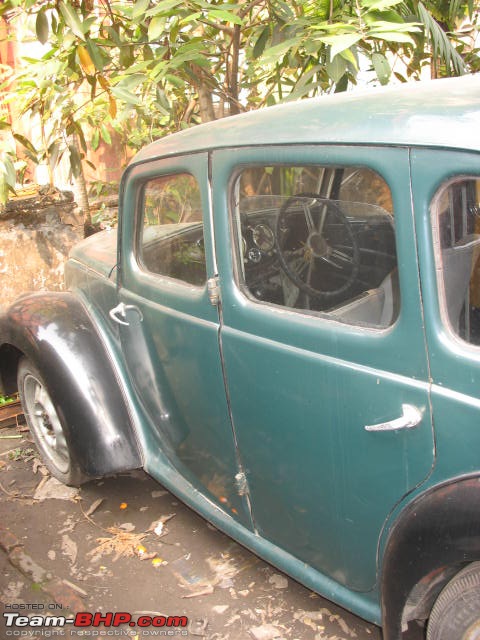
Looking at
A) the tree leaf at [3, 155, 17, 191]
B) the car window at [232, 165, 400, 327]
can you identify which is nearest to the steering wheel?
the car window at [232, 165, 400, 327]

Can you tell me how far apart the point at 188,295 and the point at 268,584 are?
1.21 meters

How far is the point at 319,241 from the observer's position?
186 centimetres

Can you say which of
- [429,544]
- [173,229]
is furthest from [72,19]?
[429,544]

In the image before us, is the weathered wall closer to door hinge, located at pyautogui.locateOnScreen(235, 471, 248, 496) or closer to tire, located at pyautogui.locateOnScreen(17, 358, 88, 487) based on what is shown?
tire, located at pyautogui.locateOnScreen(17, 358, 88, 487)

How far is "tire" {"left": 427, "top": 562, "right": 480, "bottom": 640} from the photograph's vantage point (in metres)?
1.59

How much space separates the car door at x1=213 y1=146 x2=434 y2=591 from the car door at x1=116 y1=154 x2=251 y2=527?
0.11m

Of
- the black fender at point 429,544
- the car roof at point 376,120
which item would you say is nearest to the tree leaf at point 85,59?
the car roof at point 376,120

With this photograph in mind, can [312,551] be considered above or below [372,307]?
below

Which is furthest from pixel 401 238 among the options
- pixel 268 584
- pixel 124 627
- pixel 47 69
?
pixel 47 69

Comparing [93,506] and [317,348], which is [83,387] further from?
[317,348]

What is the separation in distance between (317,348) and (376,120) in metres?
0.62

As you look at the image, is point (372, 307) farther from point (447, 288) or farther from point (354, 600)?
point (354, 600)

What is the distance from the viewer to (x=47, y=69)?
11.1ft

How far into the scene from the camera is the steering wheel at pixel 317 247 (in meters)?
1.78
